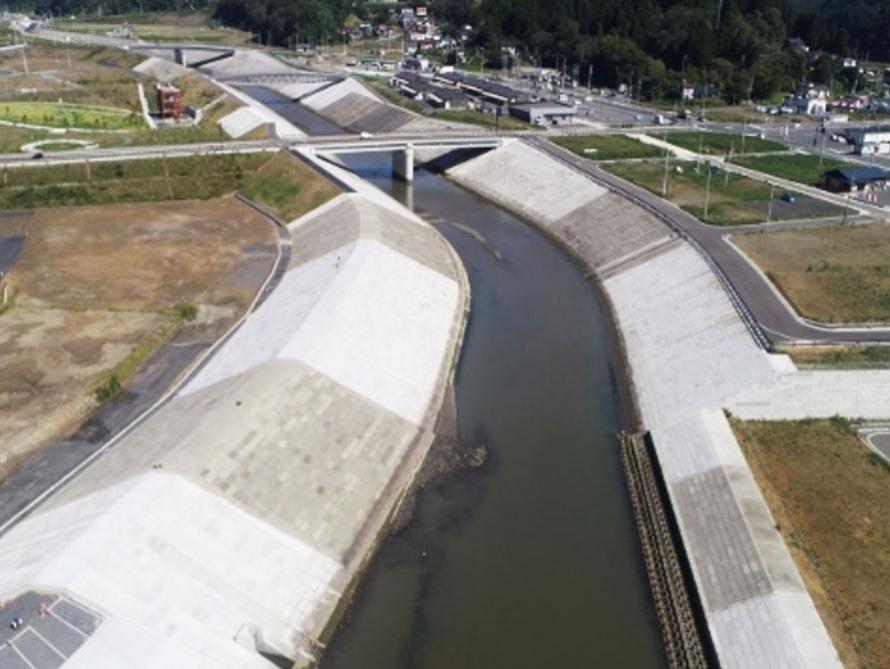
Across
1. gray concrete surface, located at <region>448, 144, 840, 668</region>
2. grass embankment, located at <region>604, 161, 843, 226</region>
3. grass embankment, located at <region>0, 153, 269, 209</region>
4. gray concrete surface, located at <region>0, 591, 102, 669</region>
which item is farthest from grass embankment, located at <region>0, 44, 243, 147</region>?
gray concrete surface, located at <region>0, 591, 102, 669</region>

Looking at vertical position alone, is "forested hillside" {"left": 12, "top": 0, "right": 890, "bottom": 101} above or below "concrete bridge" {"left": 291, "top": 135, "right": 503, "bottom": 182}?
above

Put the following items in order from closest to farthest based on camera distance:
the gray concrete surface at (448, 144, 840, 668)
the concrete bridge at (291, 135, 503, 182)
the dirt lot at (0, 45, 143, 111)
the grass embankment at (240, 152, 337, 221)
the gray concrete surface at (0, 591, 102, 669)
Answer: the gray concrete surface at (0, 591, 102, 669) → the gray concrete surface at (448, 144, 840, 668) → the grass embankment at (240, 152, 337, 221) → the concrete bridge at (291, 135, 503, 182) → the dirt lot at (0, 45, 143, 111)

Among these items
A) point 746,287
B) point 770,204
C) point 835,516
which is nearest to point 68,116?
point 770,204

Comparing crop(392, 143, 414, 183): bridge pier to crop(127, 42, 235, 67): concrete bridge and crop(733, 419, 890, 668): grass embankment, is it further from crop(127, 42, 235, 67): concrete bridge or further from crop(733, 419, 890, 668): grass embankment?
crop(127, 42, 235, 67): concrete bridge

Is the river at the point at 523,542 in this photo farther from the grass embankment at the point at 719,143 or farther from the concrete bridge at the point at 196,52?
the concrete bridge at the point at 196,52

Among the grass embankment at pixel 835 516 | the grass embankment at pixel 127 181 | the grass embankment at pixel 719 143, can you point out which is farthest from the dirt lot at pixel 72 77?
the grass embankment at pixel 835 516

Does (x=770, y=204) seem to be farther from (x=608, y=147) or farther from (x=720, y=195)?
(x=608, y=147)
